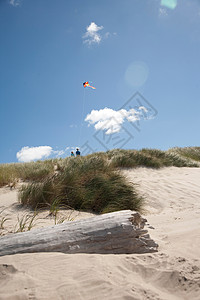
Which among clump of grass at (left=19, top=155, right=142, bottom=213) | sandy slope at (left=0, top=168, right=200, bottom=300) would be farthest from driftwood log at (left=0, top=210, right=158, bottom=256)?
clump of grass at (left=19, top=155, right=142, bottom=213)

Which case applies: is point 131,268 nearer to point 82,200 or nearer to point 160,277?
point 160,277

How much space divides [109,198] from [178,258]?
9.12 ft

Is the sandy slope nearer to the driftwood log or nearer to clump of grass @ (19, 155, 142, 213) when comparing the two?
the driftwood log

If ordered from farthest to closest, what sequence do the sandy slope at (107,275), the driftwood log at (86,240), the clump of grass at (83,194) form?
the clump of grass at (83,194) < the driftwood log at (86,240) < the sandy slope at (107,275)

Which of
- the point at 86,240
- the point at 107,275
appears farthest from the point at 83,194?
the point at 107,275

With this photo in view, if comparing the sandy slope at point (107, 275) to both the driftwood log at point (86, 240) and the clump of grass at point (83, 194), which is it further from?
the clump of grass at point (83, 194)

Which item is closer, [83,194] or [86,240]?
[86,240]

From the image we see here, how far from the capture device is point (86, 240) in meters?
2.60

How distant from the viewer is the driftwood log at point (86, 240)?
2.57m

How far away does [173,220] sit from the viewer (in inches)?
169

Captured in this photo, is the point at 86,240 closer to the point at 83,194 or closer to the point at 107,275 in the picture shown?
the point at 107,275

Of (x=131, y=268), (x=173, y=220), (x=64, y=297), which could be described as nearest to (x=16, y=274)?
(x=64, y=297)

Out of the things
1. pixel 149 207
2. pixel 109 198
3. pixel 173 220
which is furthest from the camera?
pixel 149 207

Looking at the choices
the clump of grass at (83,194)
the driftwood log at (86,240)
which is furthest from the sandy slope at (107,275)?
the clump of grass at (83,194)
